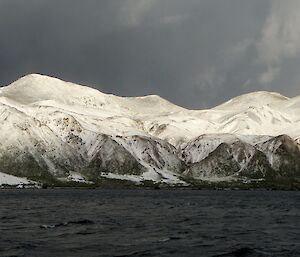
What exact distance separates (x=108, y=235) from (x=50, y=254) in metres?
19.2

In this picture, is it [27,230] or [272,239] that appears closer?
[272,239]

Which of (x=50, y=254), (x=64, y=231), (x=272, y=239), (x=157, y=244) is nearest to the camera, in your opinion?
(x=50, y=254)

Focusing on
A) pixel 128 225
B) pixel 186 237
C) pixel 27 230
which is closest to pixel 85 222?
pixel 128 225

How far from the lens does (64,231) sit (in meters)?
85.4

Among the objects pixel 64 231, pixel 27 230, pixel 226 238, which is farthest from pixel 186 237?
pixel 27 230

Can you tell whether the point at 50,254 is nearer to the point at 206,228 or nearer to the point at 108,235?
the point at 108,235

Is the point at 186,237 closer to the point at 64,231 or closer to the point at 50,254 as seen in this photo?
the point at 64,231

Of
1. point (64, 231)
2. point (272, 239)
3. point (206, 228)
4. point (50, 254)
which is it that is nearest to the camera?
point (50, 254)

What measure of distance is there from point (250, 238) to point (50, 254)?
97.4 ft

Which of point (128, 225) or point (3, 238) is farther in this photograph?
point (128, 225)

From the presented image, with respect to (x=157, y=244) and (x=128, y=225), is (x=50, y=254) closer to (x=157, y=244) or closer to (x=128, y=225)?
(x=157, y=244)

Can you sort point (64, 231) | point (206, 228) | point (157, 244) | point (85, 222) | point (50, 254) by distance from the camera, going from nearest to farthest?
point (50, 254)
point (157, 244)
point (64, 231)
point (206, 228)
point (85, 222)

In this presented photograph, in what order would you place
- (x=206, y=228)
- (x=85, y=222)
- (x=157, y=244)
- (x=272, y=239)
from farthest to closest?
(x=85, y=222), (x=206, y=228), (x=272, y=239), (x=157, y=244)

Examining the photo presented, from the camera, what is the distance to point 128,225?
9875 cm
